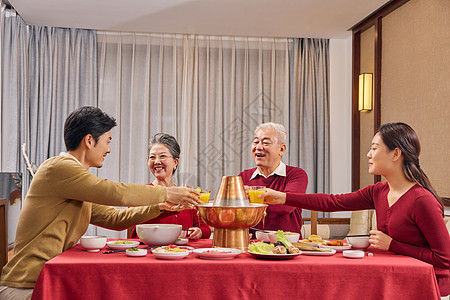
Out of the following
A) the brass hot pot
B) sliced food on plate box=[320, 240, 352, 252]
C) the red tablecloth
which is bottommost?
the red tablecloth

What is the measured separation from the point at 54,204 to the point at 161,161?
3.61ft

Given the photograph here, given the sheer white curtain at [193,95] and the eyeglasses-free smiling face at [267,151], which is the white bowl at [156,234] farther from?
the sheer white curtain at [193,95]

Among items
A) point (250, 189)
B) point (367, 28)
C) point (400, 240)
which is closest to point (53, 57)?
point (367, 28)

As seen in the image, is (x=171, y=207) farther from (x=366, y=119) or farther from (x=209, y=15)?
(x=366, y=119)

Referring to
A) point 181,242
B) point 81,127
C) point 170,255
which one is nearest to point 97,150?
point 81,127

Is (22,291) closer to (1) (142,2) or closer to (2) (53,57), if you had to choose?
(1) (142,2)

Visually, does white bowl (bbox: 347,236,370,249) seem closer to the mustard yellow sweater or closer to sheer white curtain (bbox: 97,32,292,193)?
the mustard yellow sweater

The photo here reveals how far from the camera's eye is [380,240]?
2.14 metres

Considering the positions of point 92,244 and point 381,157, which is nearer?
point 92,244

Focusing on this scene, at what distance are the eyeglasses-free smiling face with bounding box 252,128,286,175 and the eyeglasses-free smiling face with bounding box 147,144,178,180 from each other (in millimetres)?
550

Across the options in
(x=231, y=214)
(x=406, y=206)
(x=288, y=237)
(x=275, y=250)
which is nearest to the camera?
(x=275, y=250)

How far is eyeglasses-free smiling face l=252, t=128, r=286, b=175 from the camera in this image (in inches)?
127

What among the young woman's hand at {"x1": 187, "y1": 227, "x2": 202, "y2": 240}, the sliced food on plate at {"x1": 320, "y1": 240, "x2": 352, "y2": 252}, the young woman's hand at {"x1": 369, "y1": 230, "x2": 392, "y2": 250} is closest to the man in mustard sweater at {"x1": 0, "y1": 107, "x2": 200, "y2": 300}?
the young woman's hand at {"x1": 187, "y1": 227, "x2": 202, "y2": 240}

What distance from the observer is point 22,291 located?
6.43ft
